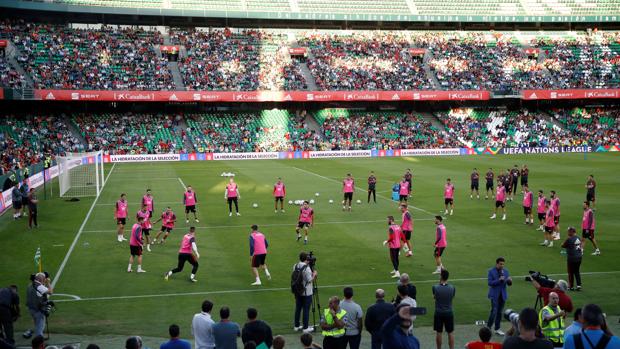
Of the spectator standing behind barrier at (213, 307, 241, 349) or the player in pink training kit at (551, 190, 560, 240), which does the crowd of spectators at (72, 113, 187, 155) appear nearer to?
the player in pink training kit at (551, 190, 560, 240)

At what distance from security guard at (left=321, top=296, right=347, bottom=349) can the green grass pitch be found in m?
3.51

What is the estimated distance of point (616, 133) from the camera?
246 ft

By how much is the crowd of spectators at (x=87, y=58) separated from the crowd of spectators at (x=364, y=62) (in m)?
19.3

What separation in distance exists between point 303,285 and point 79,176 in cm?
3568

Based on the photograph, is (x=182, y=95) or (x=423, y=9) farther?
(x=423, y=9)

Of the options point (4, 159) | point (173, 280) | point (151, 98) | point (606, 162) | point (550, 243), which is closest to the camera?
point (173, 280)

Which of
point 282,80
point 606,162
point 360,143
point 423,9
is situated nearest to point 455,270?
point 606,162

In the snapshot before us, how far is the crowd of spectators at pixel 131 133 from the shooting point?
→ 2552 inches

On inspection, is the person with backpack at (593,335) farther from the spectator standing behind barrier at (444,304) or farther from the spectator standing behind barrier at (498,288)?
the spectator standing behind barrier at (498,288)

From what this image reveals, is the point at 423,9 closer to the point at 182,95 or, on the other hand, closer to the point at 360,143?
the point at 360,143

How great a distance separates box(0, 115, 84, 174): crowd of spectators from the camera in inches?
2196

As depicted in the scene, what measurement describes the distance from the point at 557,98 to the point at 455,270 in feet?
215

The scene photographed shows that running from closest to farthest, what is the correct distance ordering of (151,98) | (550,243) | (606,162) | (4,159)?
(550,243)
(4,159)
(606,162)
(151,98)

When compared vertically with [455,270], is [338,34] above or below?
above
